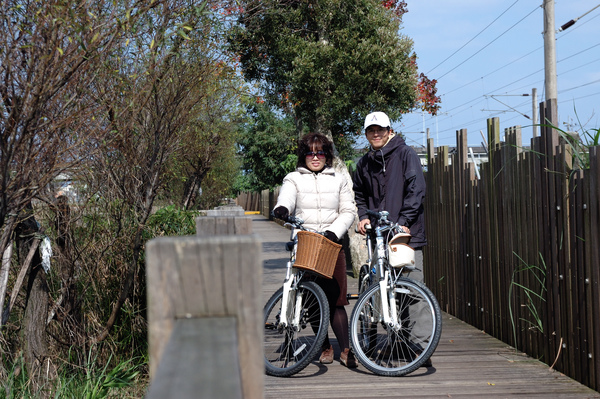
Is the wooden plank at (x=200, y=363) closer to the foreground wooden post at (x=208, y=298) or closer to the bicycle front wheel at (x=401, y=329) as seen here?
the foreground wooden post at (x=208, y=298)

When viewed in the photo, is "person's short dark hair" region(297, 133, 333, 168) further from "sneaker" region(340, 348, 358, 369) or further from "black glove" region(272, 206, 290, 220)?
"sneaker" region(340, 348, 358, 369)

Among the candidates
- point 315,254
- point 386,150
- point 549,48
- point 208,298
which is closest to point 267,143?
point 549,48

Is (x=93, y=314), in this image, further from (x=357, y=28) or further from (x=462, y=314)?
(x=357, y=28)

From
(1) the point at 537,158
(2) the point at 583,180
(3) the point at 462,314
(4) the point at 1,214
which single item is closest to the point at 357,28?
(3) the point at 462,314

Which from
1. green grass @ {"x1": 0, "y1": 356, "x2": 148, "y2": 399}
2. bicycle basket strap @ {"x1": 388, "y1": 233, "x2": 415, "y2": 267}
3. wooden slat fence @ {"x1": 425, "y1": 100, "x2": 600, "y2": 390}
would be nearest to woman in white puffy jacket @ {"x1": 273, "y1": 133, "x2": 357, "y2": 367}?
bicycle basket strap @ {"x1": 388, "y1": 233, "x2": 415, "y2": 267}

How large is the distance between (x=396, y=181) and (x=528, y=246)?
115 cm

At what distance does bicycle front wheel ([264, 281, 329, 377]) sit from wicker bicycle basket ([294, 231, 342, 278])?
17 cm

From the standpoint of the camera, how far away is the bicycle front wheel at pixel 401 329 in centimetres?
513

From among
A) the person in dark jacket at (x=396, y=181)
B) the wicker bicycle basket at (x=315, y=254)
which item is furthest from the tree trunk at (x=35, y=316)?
the person in dark jacket at (x=396, y=181)

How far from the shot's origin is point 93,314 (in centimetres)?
631

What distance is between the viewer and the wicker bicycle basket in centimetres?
527

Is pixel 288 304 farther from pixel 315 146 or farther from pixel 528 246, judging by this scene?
pixel 528 246

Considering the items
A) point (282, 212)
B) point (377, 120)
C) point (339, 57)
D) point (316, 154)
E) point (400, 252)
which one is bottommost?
point (400, 252)

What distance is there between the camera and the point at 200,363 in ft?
3.87
